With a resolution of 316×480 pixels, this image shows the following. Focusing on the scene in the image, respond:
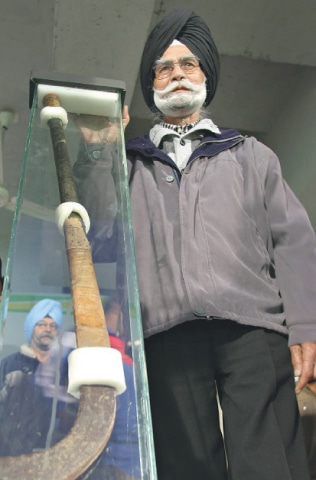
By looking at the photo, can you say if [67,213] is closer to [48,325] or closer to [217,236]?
[48,325]

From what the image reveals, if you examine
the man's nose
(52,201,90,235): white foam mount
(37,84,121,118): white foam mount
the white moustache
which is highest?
the man's nose

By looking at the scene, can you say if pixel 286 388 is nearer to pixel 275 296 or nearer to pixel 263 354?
pixel 263 354

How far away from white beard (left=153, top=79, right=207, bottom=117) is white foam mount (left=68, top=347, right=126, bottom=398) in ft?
3.00

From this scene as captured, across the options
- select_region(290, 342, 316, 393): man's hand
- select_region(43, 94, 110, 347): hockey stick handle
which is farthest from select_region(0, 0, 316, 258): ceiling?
select_region(290, 342, 316, 393): man's hand

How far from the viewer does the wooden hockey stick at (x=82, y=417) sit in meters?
0.63

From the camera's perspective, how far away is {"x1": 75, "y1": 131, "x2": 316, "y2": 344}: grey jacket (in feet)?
3.74

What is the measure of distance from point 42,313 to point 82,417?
20 centimetres

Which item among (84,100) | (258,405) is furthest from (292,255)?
(84,100)

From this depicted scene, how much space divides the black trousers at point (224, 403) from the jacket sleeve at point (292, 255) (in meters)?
0.06

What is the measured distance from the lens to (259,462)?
1.02 meters

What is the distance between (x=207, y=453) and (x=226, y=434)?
0.05 metres

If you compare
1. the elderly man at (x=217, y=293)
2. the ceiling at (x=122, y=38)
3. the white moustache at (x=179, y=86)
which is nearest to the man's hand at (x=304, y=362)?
the elderly man at (x=217, y=293)

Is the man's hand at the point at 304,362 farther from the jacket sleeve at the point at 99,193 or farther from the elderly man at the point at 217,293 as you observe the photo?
the jacket sleeve at the point at 99,193

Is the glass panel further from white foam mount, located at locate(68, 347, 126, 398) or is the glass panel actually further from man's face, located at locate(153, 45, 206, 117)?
man's face, located at locate(153, 45, 206, 117)
